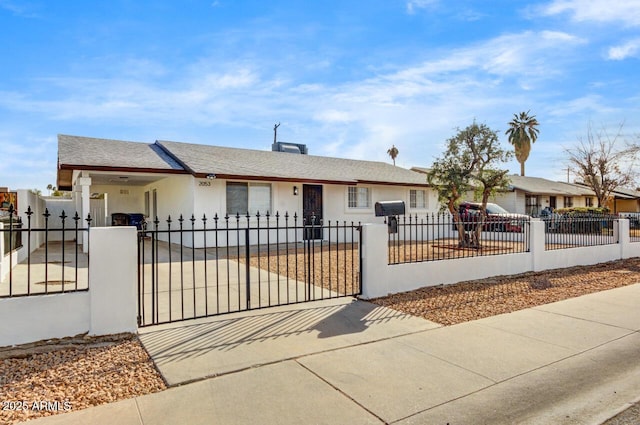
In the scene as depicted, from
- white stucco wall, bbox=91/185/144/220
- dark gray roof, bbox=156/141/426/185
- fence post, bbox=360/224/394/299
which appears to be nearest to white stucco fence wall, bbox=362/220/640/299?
fence post, bbox=360/224/394/299

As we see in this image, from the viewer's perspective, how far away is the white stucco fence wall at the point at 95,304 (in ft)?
15.1

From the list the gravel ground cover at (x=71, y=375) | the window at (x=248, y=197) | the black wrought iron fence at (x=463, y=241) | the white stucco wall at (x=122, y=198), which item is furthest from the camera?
the white stucco wall at (x=122, y=198)

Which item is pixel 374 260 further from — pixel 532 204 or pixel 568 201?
pixel 568 201

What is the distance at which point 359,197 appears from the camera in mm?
18219

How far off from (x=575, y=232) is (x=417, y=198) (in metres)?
9.32

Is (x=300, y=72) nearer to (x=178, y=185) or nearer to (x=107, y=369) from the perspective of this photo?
(x=178, y=185)

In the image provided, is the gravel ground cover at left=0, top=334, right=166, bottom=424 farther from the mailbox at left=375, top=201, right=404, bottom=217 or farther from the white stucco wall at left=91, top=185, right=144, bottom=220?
the white stucco wall at left=91, top=185, right=144, bottom=220

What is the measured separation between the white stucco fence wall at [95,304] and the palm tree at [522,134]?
48393 millimetres

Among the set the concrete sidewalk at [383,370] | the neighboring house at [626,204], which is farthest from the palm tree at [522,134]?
the concrete sidewalk at [383,370]

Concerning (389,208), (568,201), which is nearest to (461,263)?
(389,208)

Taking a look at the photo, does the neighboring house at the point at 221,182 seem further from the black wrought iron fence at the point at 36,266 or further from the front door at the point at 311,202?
the black wrought iron fence at the point at 36,266

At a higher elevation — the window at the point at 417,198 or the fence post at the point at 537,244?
the window at the point at 417,198

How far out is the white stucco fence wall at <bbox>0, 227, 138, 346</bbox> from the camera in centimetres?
459

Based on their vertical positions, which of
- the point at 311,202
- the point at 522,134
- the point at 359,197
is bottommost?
the point at 311,202
